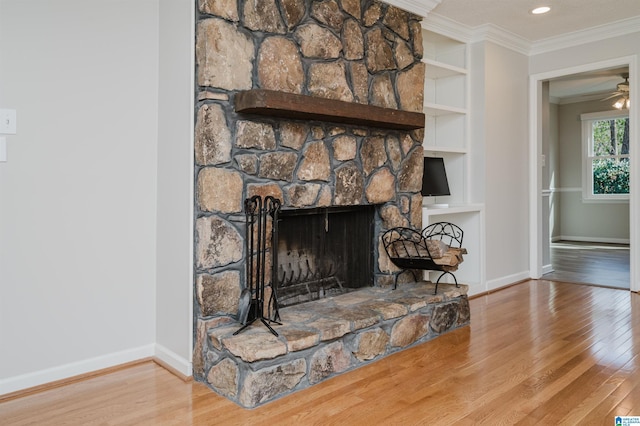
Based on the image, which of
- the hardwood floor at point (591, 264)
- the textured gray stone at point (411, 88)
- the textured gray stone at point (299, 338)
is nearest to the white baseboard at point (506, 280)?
the hardwood floor at point (591, 264)

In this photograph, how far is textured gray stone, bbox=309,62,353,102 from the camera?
9.16 ft

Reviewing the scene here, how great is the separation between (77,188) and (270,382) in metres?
1.32

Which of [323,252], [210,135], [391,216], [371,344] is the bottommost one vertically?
[371,344]

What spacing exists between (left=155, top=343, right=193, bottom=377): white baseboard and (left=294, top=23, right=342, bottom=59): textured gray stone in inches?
69.5

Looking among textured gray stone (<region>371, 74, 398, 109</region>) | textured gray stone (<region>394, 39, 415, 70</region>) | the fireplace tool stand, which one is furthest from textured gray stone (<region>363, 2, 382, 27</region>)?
the fireplace tool stand

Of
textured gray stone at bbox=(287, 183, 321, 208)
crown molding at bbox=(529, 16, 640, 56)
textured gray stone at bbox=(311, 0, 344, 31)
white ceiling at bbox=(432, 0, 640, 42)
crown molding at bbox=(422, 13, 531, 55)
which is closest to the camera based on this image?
textured gray stone at bbox=(287, 183, 321, 208)

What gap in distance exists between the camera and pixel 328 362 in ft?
7.89

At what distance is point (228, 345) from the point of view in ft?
7.27

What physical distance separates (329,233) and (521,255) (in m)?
2.60

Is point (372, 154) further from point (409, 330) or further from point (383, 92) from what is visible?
point (409, 330)

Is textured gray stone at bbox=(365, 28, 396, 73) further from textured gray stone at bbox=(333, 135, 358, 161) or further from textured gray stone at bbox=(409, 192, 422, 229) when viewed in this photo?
textured gray stone at bbox=(409, 192, 422, 229)

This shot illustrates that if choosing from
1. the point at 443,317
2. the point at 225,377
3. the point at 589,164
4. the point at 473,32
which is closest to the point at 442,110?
the point at 473,32

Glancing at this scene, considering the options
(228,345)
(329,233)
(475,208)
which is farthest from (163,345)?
(475,208)

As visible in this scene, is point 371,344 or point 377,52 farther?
point 377,52
